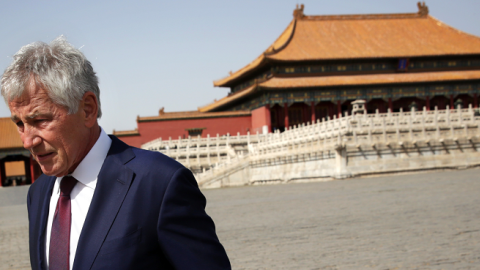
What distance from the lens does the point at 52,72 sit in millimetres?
1862

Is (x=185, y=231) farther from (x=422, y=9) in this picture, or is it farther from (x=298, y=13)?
(x=422, y=9)

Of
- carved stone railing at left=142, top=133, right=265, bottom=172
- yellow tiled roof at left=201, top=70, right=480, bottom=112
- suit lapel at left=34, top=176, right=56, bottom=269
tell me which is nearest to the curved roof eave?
yellow tiled roof at left=201, top=70, right=480, bottom=112

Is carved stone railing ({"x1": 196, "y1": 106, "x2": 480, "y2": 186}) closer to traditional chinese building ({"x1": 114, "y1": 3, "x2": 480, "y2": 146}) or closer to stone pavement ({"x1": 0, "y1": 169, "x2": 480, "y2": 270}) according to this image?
stone pavement ({"x1": 0, "y1": 169, "x2": 480, "y2": 270})

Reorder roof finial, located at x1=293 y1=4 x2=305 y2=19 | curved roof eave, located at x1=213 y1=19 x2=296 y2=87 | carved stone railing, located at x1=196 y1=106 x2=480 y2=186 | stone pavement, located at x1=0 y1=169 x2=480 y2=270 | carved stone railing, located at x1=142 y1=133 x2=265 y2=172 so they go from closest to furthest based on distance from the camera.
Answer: stone pavement, located at x1=0 y1=169 x2=480 y2=270
carved stone railing, located at x1=196 y1=106 x2=480 y2=186
carved stone railing, located at x1=142 y1=133 x2=265 y2=172
curved roof eave, located at x1=213 y1=19 x2=296 y2=87
roof finial, located at x1=293 y1=4 x2=305 y2=19

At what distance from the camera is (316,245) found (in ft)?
21.2

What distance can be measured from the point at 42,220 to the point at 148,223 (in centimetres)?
54

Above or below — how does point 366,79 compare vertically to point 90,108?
A: above

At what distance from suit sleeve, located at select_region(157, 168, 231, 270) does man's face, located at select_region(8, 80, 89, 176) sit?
1.44ft

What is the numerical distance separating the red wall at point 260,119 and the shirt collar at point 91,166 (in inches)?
1217

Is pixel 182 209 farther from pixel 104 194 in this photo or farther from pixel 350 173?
pixel 350 173

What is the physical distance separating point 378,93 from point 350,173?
17739 mm

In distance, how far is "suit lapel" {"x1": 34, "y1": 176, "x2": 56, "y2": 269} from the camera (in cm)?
200

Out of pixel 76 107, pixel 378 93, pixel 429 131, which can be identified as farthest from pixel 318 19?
pixel 76 107

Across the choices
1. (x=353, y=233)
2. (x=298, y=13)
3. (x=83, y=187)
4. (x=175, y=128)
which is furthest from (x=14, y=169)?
(x=83, y=187)
